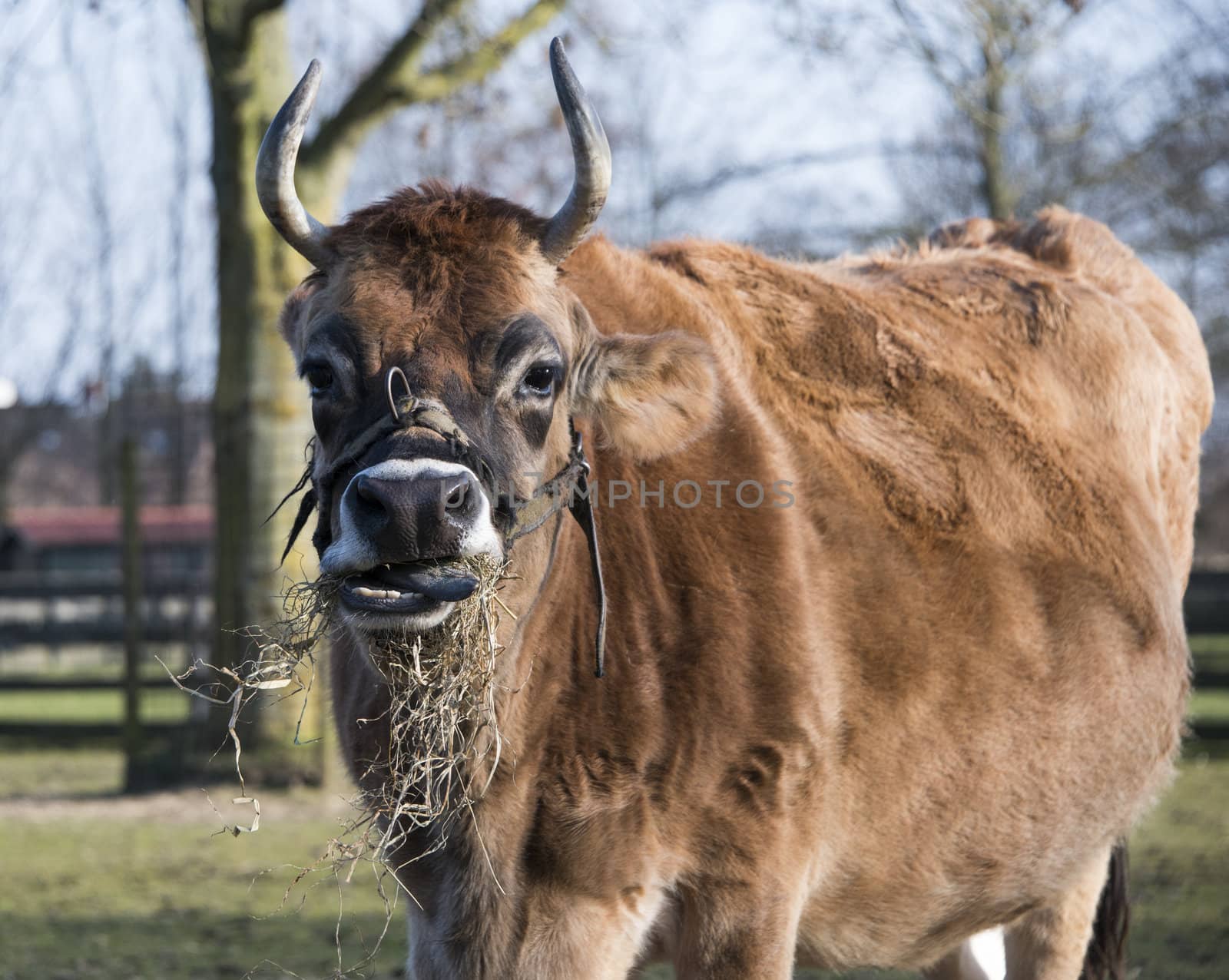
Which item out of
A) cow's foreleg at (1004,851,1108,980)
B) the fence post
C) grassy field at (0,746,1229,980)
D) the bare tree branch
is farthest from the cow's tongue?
the fence post

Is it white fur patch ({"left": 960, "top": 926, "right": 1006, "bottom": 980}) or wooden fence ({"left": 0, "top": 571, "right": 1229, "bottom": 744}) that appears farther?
wooden fence ({"left": 0, "top": 571, "right": 1229, "bottom": 744})

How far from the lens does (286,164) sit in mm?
3133

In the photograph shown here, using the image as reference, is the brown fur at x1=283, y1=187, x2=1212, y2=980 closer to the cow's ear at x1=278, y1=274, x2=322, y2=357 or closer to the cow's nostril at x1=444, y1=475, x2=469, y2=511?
the cow's ear at x1=278, y1=274, x2=322, y2=357

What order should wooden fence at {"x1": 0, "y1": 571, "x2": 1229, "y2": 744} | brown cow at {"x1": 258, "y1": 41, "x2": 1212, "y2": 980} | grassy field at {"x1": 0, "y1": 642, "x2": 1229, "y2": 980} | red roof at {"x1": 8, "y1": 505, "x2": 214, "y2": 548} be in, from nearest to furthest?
brown cow at {"x1": 258, "y1": 41, "x2": 1212, "y2": 980}
grassy field at {"x1": 0, "y1": 642, "x2": 1229, "y2": 980}
wooden fence at {"x1": 0, "y1": 571, "x2": 1229, "y2": 744}
red roof at {"x1": 8, "y1": 505, "x2": 214, "y2": 548}

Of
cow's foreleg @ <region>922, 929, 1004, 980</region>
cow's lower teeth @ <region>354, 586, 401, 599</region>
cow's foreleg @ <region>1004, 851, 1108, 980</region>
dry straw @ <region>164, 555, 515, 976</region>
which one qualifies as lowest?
cow's foreleg @ <region>922, 929, 1004, 980</region>

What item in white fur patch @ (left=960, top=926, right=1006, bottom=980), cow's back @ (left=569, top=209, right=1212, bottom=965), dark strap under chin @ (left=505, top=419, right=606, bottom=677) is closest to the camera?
dark strap under chin @ (left=505, top=419, right=606, bottom=677)

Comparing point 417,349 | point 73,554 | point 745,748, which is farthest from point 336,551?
point 73,554

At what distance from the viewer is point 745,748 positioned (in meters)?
3.29

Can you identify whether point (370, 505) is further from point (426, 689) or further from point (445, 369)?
point (426, 689)

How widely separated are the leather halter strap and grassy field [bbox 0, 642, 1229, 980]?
1367 millimetres

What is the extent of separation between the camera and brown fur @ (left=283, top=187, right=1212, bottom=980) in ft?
10.4

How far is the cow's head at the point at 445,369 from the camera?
2.72 meters

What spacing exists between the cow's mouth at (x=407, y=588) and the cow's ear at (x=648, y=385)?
0.89 meters

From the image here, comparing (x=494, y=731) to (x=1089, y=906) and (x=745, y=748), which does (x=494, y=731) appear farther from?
(x=1089, y=906)
